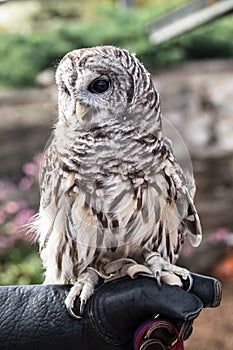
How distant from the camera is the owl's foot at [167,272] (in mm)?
1857

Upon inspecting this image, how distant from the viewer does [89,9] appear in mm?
8531

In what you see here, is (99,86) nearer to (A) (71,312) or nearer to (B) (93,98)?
(B) (93,98)

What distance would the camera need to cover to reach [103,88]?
2.06m

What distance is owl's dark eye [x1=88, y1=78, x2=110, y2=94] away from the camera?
2041 mm

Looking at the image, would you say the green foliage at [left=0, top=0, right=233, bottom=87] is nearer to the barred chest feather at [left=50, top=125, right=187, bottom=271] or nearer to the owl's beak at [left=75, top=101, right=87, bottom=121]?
the barred chest feather at [left=50, top=125, right=187, bottom=271]

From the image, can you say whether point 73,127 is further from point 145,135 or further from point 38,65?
point 38,65

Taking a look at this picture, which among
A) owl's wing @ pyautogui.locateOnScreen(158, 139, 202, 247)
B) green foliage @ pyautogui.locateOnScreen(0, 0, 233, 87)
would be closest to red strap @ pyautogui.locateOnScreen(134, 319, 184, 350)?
owl's wing @ pyautogui.locateOnScreen(158, 139, 202, 247)

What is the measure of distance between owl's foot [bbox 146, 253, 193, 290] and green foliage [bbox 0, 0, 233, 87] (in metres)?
4.89

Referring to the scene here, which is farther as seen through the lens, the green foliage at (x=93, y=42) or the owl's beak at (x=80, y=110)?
the green foliage at (x=93, y=42)

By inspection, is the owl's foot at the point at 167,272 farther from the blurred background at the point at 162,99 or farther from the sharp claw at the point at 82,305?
the blurred background at the point at 162,99

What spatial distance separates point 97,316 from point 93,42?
17.6 feet

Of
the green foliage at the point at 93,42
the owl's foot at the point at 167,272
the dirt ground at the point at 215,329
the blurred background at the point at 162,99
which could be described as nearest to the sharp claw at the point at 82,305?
the owl's foot at the point at 167,272

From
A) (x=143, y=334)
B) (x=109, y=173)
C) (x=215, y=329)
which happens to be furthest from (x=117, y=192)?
(x=215, y=329)

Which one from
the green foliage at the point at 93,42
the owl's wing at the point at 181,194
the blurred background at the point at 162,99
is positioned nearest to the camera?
the owl's wing at the point at 181,194
